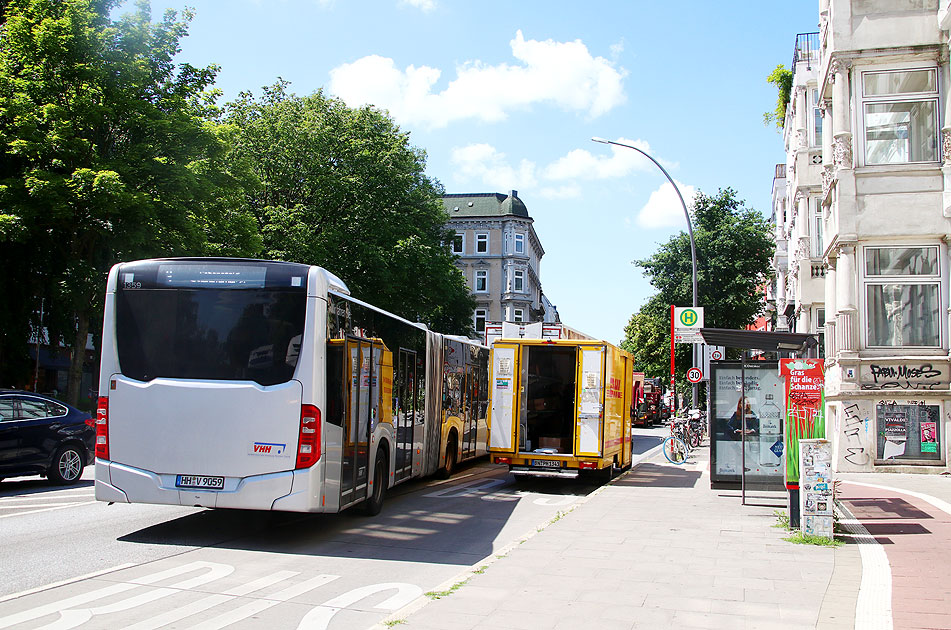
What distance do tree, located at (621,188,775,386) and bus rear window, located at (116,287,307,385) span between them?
34.3 meters

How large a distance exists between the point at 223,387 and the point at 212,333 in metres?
0.63

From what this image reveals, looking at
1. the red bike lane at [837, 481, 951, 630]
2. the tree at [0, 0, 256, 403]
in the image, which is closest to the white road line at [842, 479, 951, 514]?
the red bike lane at [837, 481, 951, 630]

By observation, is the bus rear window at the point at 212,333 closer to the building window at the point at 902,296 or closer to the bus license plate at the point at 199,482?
the bus license plate at the point at 199,482

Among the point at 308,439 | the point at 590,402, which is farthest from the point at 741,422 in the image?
the point at 308,439

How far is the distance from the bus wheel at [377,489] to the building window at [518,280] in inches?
3157

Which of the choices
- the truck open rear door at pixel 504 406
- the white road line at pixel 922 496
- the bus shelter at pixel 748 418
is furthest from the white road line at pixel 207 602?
the white road line at pixel 922 496

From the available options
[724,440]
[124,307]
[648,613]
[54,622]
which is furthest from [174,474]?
[724,440]

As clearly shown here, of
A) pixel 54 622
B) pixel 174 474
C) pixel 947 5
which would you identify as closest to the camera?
pixel 54 622

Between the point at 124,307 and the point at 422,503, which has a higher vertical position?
the point at 124,307

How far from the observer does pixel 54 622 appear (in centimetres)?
626

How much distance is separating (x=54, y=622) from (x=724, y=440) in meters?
11.2

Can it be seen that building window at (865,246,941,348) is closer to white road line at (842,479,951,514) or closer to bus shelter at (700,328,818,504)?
white road line at (842,479,951,514)

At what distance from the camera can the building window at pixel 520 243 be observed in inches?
3688

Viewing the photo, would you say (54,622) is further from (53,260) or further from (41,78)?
(53,260)
